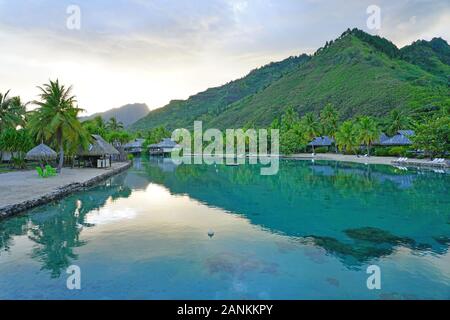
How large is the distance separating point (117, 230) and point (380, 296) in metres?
9.22

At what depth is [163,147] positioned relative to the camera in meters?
80.0

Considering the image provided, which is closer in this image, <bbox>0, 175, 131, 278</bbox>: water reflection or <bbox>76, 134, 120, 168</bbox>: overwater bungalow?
<bbox>0, 175, 131, 278</bbox>: water reflection

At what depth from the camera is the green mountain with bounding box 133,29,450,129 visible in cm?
8888

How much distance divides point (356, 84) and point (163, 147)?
6661 centimetres

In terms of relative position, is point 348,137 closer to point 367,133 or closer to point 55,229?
point 367,133

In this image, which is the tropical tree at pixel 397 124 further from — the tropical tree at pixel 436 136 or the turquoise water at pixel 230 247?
the turquoise water at pixel 230 247

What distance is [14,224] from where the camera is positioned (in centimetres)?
1288

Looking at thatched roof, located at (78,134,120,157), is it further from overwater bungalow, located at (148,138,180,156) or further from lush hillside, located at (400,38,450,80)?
lush hillside, located at (400,38,450,80)

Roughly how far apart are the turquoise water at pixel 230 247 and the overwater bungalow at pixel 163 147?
2372 inches

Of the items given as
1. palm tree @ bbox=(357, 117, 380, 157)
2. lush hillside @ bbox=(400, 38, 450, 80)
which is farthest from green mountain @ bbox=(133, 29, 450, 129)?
palm tree @ bbox=(357, 117, 380, 157)

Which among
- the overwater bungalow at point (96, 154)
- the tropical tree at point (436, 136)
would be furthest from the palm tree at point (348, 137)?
the overwater bungalow at point (96, 154)

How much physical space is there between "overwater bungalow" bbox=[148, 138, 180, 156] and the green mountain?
29811mm

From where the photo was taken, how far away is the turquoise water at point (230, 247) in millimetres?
7637

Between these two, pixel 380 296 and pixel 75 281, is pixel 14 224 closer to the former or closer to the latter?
pixel 75 281
